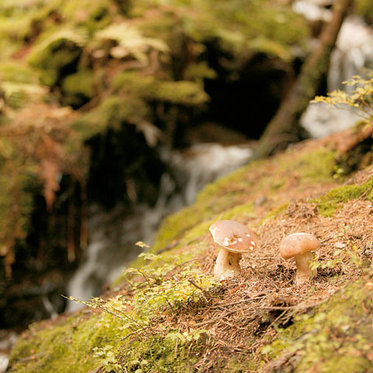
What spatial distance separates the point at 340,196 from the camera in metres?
3.55

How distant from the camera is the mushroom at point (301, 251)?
2430 mm

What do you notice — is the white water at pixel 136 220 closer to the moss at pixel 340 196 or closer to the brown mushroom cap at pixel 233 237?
the moss at pixel 340 196

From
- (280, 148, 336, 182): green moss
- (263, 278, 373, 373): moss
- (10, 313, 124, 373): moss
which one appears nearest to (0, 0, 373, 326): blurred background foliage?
(10, 313, 124, 373): moss

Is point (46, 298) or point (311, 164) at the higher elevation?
point (311, 164)

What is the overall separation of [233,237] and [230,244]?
0.23ft

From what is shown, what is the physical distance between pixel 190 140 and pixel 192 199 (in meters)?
2.68

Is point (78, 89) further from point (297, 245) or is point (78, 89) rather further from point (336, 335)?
point (336, 335)

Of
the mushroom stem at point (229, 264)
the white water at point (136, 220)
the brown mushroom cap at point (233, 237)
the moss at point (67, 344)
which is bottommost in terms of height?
the white water at point (136, 220)

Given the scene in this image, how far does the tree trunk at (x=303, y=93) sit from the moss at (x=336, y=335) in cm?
543

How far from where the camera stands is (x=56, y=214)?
706cm

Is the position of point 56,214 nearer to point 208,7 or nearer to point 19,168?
point 19,168

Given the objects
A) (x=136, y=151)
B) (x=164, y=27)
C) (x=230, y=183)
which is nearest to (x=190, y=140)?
(x=136, y=151)

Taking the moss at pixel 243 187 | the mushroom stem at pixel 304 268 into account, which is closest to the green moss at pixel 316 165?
A: the moss at pixel 243 187

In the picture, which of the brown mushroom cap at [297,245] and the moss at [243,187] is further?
the moss at [243,187]
